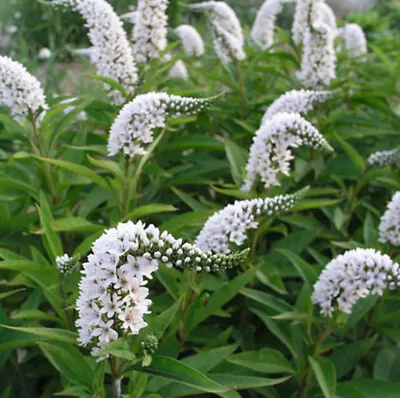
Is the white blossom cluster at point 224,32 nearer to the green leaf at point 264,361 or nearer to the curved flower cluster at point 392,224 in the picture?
the curved flower cluster at point 392,224

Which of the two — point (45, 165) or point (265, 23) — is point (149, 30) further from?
point (265, 23)

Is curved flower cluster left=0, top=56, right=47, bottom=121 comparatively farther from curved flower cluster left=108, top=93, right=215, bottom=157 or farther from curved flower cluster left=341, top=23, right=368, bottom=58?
curved flower cluster left=341, top=23, right=368, bottom=58

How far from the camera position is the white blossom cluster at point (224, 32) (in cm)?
384

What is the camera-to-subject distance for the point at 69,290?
8.05 feet

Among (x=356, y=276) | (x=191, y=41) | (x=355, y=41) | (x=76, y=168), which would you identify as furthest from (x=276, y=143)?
(x=355, y=41)

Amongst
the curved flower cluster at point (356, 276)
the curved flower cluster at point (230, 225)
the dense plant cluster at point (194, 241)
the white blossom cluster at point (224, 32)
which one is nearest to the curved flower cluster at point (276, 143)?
the dense plant cluster at point (194, 241)

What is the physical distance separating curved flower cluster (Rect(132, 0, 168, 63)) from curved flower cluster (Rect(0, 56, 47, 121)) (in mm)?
919

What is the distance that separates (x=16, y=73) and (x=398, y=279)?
1.89 m

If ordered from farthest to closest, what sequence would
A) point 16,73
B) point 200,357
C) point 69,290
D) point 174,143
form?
point 174,143, point 16,73, point 69,290, point 200,357

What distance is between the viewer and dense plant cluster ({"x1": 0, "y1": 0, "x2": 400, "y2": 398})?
5.96ft

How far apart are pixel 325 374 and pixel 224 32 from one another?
2.38 metres

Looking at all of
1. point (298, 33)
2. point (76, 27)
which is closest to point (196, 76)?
point (298, 33)

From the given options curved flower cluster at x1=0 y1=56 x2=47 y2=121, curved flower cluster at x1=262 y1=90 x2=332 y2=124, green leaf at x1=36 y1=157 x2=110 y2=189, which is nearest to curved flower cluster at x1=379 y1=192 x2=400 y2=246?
curved flower cluster at x1=262 y1=90 x2=332 y2=124

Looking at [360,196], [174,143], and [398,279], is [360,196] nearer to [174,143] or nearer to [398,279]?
[174,143]
